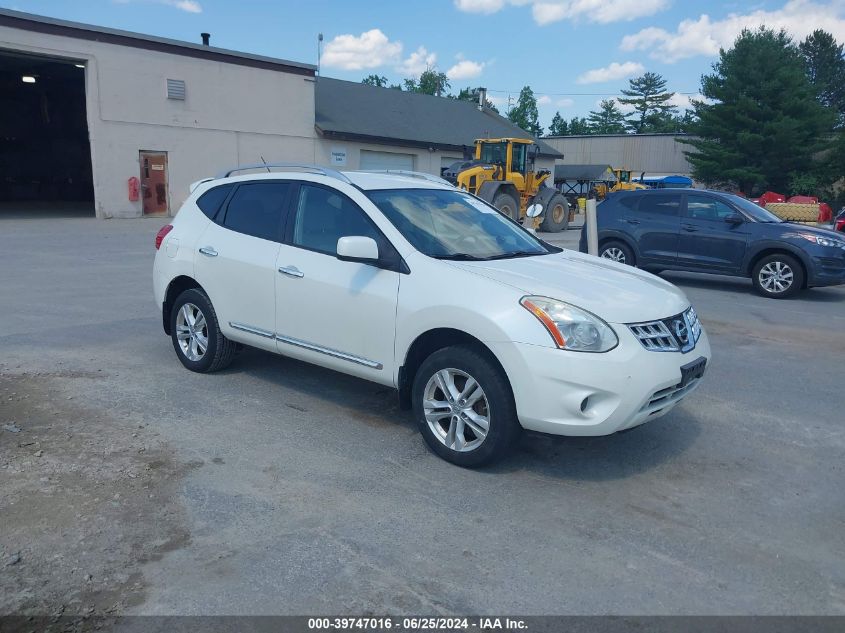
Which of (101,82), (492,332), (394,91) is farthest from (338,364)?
(394,91)

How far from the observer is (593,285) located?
14.8 ft

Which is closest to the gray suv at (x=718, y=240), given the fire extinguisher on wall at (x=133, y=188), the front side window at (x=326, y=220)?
the front side window at (x=326, y=220)

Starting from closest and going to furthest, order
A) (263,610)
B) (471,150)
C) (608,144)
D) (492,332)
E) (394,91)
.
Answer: (263,610) < (492,332) < (471,150) < (394,91) < (608,144)

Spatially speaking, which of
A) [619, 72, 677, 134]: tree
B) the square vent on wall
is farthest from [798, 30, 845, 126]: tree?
the square vent on wall

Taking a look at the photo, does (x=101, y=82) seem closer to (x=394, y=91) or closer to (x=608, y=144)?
(x=394, y=91)

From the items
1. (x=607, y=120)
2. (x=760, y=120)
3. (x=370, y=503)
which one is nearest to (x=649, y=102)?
(x=607, y=120)

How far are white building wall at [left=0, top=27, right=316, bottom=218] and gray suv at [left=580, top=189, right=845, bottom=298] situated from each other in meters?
18.6

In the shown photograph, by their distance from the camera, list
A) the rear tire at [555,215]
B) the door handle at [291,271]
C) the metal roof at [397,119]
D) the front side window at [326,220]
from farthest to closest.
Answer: the metal roof at [397,119], the rear tire at [555,215], the door handle at [291,271], the front side window at [326,220]

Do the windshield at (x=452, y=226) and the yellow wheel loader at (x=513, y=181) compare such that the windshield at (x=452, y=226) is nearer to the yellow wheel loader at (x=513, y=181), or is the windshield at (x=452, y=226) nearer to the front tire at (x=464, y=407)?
the front tire at (x=464, y=407)

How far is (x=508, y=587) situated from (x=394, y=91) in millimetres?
37442

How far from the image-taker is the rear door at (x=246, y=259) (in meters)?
5.54

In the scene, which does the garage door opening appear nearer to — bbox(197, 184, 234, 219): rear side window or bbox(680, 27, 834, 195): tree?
bbox(197, 184, 234, 219): rear side window

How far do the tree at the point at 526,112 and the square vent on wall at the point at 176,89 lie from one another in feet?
207

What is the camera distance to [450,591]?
3.17 meters
